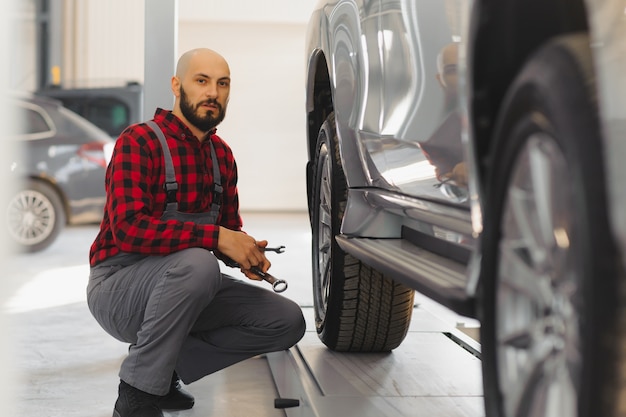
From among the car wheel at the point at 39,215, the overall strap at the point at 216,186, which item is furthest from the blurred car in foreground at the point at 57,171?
the overall strap at the point at 216,186

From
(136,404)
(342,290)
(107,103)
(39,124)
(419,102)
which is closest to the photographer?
(419,102)

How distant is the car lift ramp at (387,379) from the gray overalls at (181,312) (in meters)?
0.18

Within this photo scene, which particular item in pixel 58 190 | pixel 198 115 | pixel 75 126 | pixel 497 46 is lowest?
pixel 58 190

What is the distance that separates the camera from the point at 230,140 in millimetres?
13234

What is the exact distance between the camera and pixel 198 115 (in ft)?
9.45

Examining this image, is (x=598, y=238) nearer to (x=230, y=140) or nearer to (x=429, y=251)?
(x=429, y=251)

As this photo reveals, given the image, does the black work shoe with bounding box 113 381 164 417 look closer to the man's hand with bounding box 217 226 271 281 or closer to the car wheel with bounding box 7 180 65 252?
the man's hand with bounding box 217 226 271 281

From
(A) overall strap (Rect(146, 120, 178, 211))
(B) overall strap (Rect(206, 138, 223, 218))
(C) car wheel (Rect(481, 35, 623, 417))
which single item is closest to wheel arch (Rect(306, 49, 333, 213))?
(B) overall strap (Rect(206, 138, 223, 218))

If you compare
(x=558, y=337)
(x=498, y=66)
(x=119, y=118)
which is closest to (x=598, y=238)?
(x=558, y=337)

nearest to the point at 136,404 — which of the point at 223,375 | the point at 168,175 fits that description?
the point at 168,175

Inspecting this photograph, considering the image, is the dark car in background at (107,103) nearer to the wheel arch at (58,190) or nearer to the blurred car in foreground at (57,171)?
the blurred car in foreground at (57,171)

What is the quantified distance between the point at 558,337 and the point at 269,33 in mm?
12279

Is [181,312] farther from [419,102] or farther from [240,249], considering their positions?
[419,102]

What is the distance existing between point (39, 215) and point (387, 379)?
207 inches
